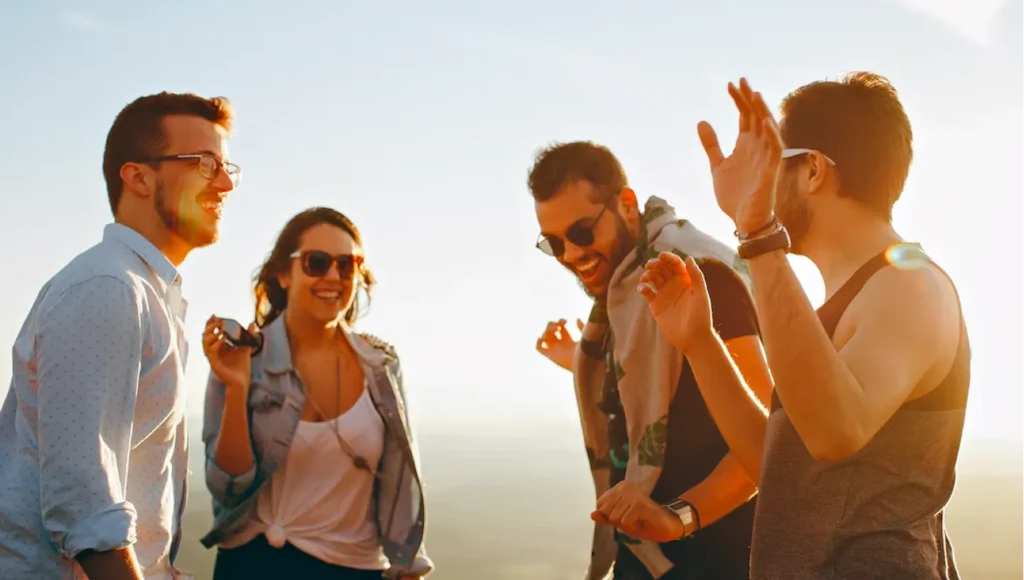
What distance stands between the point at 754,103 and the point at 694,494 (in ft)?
4.91

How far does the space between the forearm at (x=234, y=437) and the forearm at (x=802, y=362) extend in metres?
3.36

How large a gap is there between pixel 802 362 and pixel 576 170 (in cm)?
237

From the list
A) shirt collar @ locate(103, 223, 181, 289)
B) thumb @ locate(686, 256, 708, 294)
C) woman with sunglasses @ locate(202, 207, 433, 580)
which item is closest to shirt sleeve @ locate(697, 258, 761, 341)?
thumb @ locate(686, 256, 708, 294)

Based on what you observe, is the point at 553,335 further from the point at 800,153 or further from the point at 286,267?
the point at 800,153

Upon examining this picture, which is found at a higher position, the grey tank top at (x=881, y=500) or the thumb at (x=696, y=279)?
the thumb at (x=696, y=279)

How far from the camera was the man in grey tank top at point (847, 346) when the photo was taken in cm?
211

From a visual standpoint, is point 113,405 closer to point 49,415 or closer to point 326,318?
→ point 49,415

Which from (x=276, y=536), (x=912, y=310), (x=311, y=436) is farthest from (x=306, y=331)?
(x=912, y=310)

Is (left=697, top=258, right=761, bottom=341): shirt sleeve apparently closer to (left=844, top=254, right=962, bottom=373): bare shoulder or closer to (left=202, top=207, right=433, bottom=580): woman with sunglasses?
(left=844, top=254, right=962, bottom=373): bare shoulder

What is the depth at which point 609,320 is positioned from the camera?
425 cm

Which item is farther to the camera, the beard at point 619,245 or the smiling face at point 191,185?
the beard at point 619,245

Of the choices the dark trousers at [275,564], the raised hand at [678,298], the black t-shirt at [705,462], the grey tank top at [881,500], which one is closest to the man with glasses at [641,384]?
the black t-shirt at [705,462]

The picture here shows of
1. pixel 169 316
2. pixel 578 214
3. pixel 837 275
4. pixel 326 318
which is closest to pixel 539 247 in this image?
pixel 578 214

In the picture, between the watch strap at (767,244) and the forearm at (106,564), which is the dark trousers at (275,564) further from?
the watch strap at (767,244)
